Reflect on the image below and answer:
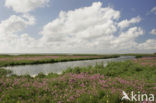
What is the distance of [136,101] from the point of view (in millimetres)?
5578

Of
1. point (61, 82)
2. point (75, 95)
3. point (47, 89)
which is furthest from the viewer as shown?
point (61, 82)

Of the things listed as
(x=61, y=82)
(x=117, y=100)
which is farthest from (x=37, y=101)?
(x=117, y=100)

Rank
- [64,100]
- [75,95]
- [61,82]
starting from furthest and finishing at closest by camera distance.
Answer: [61,82] < [75,95] < [64,100]

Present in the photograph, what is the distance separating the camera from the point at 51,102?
5883 mm

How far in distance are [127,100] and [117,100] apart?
594mm

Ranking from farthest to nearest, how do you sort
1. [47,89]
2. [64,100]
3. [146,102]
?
[47,89] → [64,100] → [146,102]

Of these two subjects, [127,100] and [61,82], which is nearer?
[127,100]

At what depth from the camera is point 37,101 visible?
5875 millimetres

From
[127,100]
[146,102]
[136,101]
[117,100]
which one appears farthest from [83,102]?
[146,102]

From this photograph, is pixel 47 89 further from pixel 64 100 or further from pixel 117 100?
pixel 117 100

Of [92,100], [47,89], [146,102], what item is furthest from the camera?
[47,89]

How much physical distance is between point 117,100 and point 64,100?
2969 mm

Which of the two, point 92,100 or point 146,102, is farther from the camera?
point 92,100

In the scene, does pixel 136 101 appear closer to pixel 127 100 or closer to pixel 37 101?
pixel 127 100
